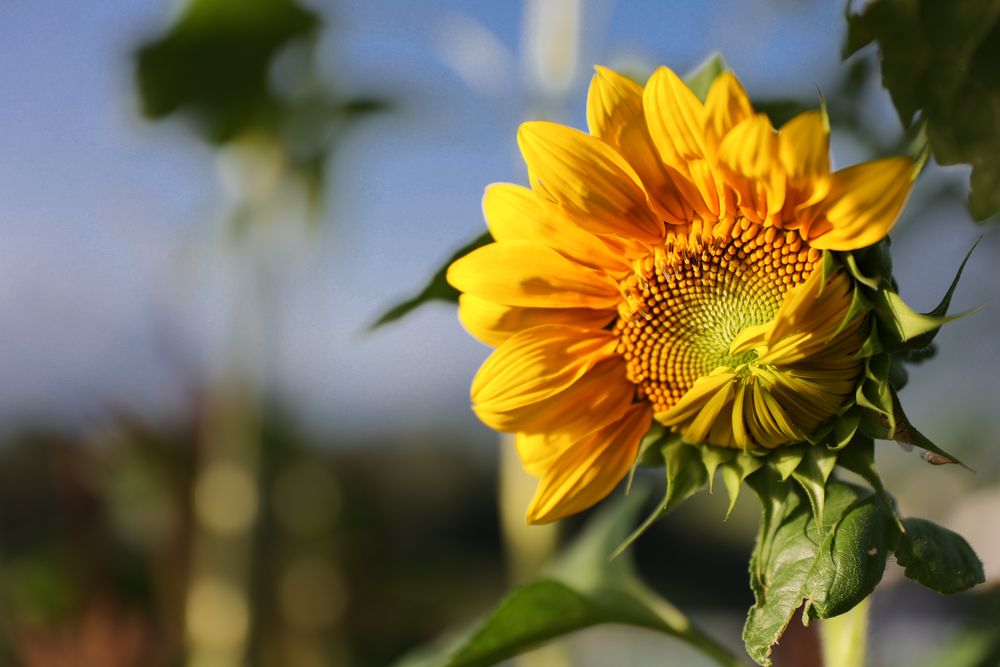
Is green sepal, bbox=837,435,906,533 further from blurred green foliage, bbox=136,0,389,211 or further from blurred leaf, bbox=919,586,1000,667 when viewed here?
blurred green foliage, bbox=136,0,389,211

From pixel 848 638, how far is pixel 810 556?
0.32 ft

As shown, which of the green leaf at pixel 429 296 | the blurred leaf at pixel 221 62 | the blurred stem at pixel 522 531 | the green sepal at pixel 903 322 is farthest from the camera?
the blurred leaf at pixel 221 62

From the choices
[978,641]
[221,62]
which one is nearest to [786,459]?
[978,641]

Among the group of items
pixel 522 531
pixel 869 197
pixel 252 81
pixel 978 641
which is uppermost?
pixel 869 197

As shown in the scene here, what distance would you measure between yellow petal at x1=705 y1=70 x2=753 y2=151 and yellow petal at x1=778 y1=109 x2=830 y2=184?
0.02m

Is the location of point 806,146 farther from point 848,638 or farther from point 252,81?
point 252,81

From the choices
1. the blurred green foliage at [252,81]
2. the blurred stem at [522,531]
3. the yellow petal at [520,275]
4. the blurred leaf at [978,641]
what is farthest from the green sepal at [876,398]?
the blurred green foliage at [252,81]

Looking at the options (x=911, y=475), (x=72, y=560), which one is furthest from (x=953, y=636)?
(x=72, y=560)

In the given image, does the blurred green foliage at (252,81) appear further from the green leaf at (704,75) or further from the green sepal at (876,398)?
the green sepal at (876,398)

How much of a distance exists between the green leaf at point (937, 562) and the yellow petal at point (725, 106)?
0.14 metres

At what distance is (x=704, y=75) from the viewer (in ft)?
1.23

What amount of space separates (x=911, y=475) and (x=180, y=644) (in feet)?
4.03

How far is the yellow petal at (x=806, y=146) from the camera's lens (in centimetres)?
29

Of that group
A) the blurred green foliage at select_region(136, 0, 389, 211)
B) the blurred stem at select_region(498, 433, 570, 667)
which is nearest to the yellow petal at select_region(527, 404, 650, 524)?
the blurred stem at select_region(498, 433, 570, 667)
